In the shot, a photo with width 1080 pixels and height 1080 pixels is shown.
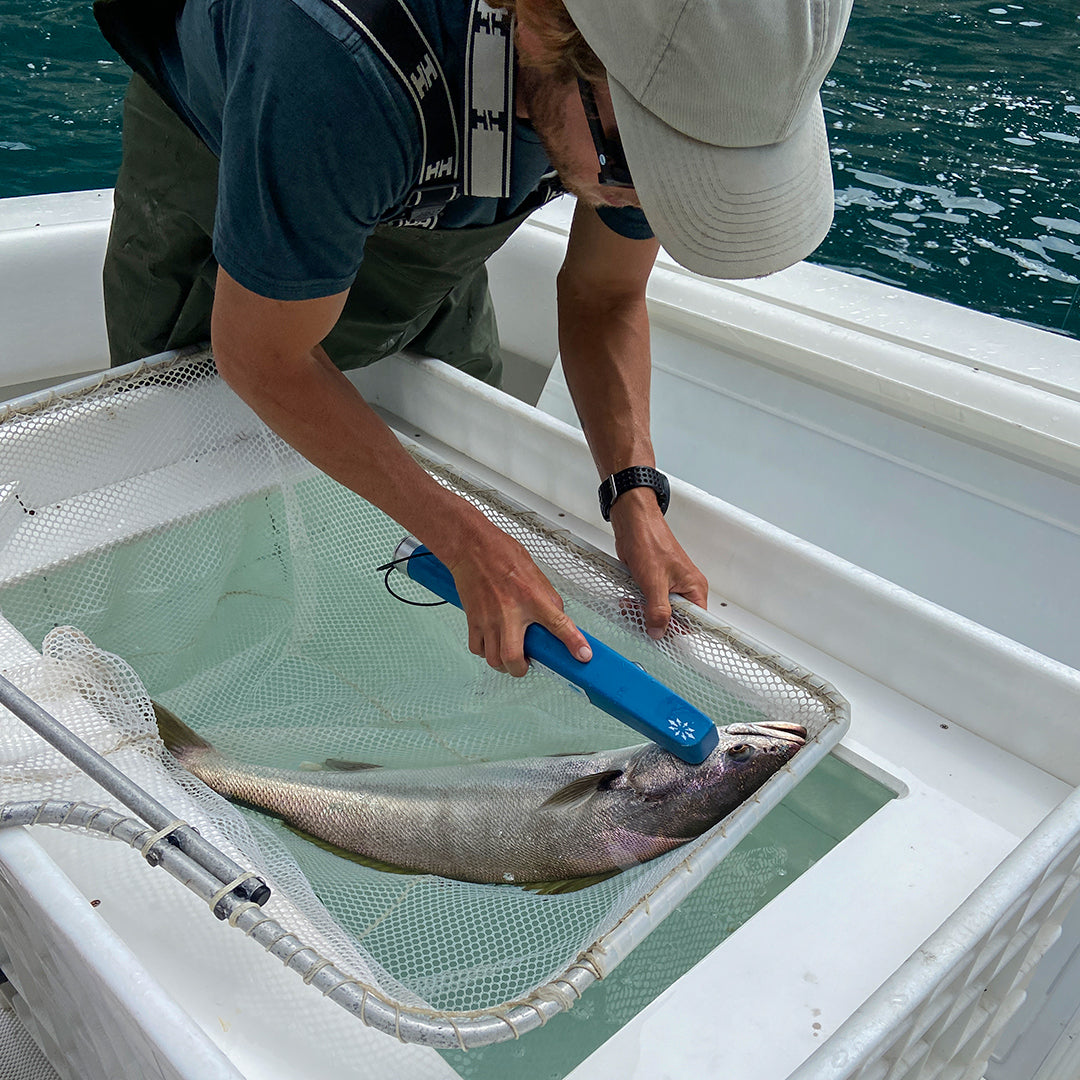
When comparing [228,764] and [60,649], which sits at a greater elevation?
[60,649]

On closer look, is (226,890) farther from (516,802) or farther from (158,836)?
(516,802)

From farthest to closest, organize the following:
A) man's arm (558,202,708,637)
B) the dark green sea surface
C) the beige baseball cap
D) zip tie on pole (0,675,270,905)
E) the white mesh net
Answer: the dark green sea surface → man's arm (558,202,708,637) → the white mesh net → zip tie on pole (0,675,270,905) → the beige baseball cap

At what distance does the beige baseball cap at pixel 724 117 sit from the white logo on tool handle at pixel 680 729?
20.2 inches

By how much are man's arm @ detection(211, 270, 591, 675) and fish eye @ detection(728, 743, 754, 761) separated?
209 mm

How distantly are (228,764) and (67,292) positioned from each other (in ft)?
5.29

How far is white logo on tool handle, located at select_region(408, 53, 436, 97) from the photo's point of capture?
1031 mm

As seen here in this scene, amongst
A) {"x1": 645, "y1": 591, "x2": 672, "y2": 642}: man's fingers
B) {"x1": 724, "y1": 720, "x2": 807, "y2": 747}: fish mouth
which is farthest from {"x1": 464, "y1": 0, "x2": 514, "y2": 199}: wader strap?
{"x1": 724, "y1": 720, "x2": 807, "y2": 747}: fish mouth

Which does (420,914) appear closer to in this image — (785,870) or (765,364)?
(785,870)

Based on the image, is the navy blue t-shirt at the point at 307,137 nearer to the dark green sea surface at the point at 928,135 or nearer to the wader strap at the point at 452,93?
the wader strap at the point at 452,93

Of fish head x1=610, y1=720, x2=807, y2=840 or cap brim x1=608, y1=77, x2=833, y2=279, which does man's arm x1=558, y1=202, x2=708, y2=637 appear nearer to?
fish head x1=610, y1=720, x2=807, y2=840

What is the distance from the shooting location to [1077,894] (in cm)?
122

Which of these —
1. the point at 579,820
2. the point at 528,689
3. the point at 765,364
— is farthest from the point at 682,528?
the point at 765,364

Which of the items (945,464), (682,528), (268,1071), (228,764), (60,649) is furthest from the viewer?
(945,464)

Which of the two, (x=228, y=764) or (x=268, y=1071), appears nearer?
(x=268, y=1071)
